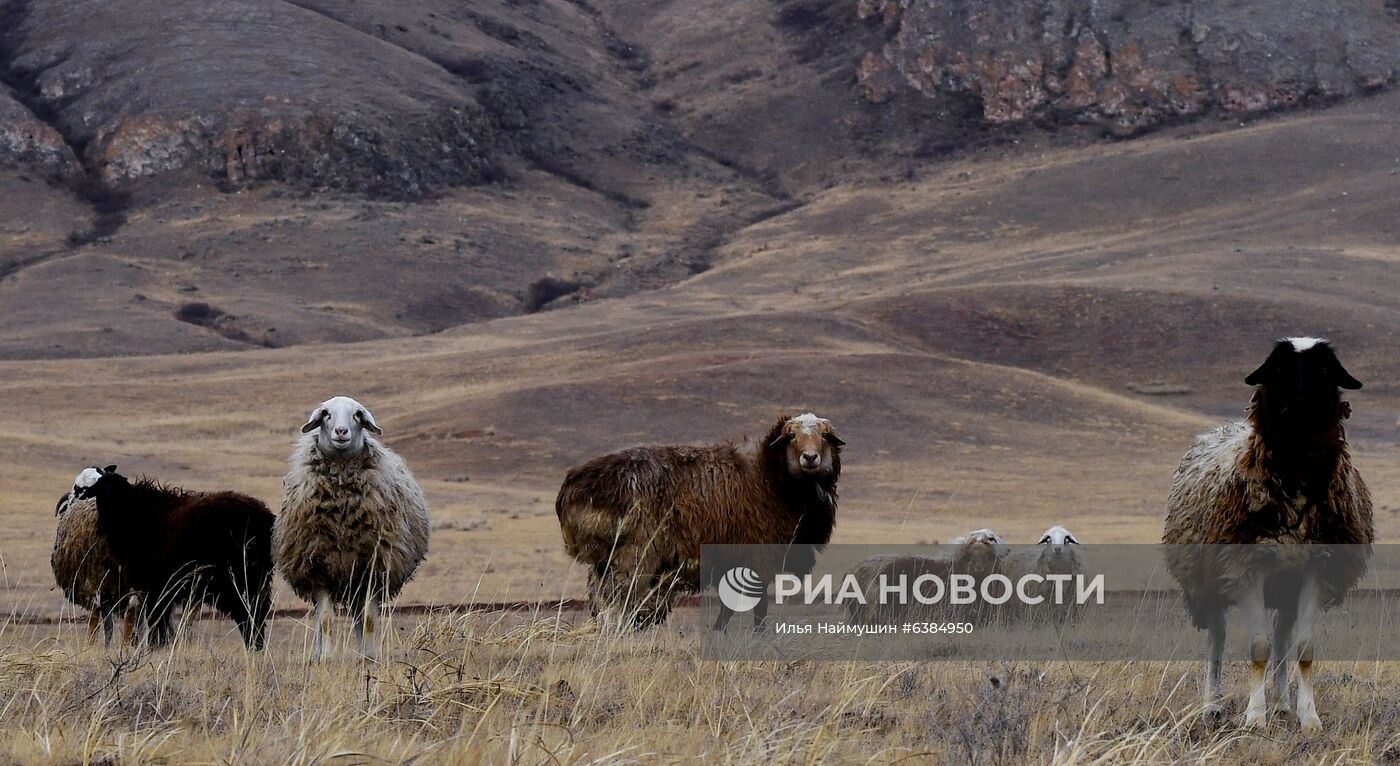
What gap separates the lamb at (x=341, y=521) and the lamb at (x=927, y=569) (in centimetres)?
439

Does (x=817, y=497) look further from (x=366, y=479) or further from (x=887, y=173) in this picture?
(x=887, y=173)

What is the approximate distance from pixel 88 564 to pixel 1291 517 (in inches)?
394

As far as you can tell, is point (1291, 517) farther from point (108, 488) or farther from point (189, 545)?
point (108, 488)

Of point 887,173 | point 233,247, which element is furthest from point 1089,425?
point 887,173

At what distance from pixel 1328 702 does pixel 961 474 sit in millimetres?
31505

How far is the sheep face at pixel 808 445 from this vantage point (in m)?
11.5

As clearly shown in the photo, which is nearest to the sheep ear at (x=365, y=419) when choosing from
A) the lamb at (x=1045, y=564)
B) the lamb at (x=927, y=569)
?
the lamb at (x=927, y=569)

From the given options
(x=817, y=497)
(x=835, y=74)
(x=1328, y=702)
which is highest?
(x=835, y=74)

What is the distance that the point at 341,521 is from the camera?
34.0ft

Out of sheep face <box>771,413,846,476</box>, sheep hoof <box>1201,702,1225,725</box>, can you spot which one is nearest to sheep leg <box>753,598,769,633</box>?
sheep face <box>771,413,846,476</box>

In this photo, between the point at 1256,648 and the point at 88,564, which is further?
the point at 88,564

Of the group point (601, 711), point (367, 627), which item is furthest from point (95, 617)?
point (601, 711)

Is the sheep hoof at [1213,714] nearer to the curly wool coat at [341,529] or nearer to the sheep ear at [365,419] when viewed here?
the curly wool coat at [341,529]

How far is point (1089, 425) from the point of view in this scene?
154 feet
